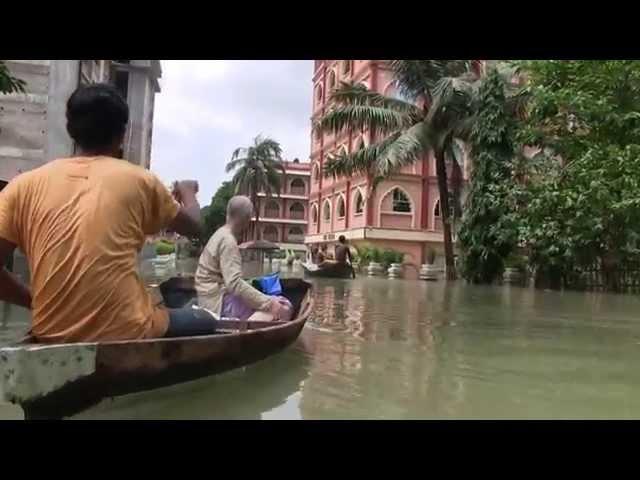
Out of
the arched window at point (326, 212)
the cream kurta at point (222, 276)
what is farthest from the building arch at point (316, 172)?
the cream kurta at point (222, 276)

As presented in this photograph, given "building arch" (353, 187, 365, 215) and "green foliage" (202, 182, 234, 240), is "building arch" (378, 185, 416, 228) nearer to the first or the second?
"building arch" (353, 187, 365, 215)

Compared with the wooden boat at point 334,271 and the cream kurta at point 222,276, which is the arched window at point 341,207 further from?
the cream kurta at point 222,276

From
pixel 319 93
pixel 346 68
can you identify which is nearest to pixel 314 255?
pixel 346 68

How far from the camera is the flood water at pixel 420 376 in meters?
3.79

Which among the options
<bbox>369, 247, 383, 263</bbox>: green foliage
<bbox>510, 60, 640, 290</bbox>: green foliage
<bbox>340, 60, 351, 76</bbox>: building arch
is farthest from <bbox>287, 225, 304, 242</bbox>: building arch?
<bbox>510, 60, 640, 290</bbox>: green foliage

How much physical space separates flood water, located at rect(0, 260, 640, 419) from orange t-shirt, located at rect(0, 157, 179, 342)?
743 millimetres

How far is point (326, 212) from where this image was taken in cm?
4197

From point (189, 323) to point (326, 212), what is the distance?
126 feet

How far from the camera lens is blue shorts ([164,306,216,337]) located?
3596mm

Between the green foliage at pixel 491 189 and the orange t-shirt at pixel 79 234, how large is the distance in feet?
57.6

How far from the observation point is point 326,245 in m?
40.9

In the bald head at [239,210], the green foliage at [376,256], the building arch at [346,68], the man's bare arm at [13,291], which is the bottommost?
the man's bare arm at [13,291]

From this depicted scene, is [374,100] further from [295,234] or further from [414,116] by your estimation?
[295,234]
